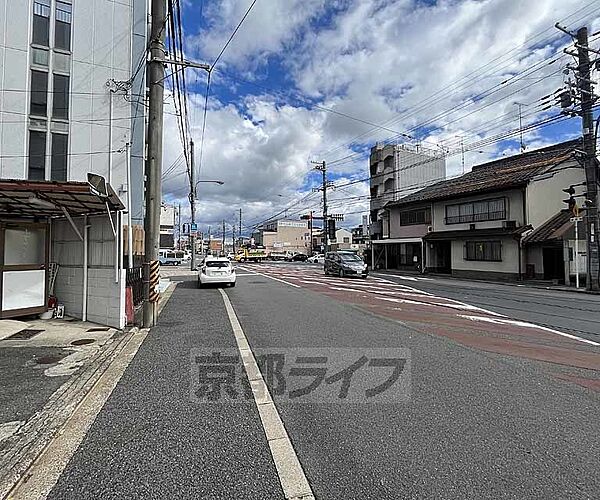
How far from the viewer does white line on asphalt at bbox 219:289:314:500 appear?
2789 mm

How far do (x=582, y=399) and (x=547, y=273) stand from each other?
2120 cm

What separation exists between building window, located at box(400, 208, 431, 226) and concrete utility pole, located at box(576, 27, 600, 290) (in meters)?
12.9

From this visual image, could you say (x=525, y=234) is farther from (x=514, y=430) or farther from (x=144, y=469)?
(x=144, y=469)

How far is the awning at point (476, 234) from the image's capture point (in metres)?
22.8

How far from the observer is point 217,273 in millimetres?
18125

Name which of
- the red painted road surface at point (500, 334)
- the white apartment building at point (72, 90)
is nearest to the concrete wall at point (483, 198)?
the red painted road surface at point (500, 334)

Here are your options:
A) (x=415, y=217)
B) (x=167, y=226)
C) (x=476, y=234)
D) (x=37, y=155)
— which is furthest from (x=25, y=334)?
(x=167, y=226)

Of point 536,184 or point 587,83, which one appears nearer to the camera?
point 587,83

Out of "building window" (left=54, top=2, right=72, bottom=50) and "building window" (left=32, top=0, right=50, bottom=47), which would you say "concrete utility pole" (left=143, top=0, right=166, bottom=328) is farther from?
"building window" (left=32, top=0, right=50, bottom=47)

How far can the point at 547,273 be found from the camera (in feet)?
74.1

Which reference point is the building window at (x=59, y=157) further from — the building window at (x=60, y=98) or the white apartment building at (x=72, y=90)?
the building window at (x=60, y=98)

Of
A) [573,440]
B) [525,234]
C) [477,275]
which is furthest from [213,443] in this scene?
[477,275]

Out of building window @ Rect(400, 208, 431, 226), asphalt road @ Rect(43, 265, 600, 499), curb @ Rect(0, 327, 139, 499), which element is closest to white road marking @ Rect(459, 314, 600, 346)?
Answer: asphalt road @ Rect(43, 265, 600, 499)

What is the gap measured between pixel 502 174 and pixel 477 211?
3.15 metres
